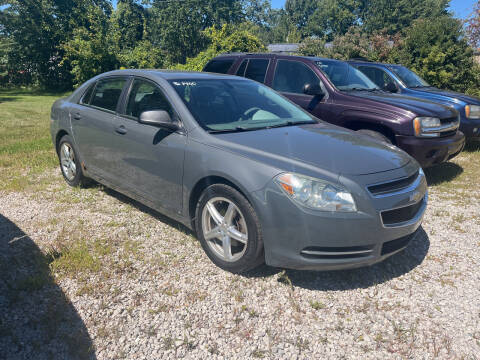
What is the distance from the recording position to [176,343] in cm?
240

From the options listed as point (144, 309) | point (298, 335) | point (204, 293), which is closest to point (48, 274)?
point (144, 309)

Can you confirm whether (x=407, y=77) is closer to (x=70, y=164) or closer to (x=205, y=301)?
(x=70, y=164)

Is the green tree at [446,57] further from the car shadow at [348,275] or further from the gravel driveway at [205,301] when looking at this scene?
the car shadow at [348,275]

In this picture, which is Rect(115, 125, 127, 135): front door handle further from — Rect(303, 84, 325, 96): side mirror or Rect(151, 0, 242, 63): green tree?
Rect(151, 0, 242, 63): green tree

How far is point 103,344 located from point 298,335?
126cm

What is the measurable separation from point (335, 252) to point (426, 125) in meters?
3.33

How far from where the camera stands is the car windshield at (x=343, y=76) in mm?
6102

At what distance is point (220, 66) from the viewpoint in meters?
7.38

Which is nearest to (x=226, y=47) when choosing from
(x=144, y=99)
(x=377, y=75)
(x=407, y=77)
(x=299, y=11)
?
(x=377, y=75)

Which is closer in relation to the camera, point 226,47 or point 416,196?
point 416,196

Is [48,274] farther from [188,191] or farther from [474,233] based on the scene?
[474,233]

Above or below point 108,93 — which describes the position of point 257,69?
above

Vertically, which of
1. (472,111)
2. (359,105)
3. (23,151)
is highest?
(359,105)

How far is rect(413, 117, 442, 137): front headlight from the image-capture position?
5.03 m
